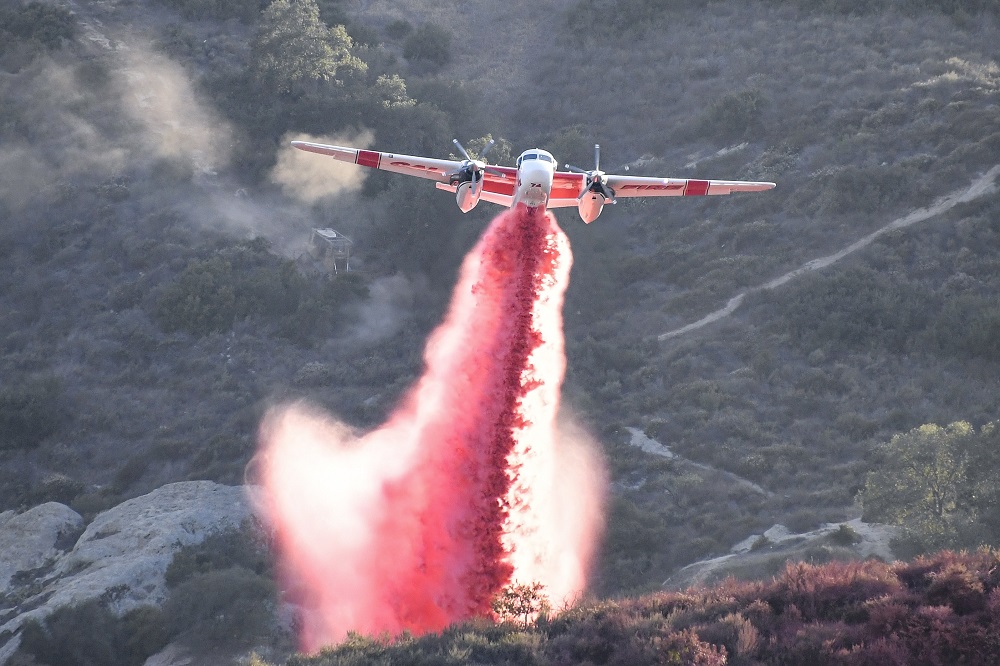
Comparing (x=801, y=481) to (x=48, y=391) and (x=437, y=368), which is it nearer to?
(x=437, y=368)

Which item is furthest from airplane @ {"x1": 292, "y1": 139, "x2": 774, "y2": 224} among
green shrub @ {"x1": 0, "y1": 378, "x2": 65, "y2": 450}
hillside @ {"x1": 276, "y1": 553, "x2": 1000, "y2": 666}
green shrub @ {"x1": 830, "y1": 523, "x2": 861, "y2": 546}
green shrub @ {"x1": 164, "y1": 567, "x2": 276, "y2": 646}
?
green shrub @ {"x1": 0, "y1": 378, "x2": 65, "y2": 450}

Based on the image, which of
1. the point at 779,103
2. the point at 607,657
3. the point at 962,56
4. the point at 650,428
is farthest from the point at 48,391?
the point at 962,56

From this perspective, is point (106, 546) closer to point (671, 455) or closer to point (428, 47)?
point (671, 455)

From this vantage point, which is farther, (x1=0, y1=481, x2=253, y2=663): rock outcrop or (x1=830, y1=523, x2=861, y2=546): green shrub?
(x1=0, y1=481, x2=253, y2=663): rock outcrop

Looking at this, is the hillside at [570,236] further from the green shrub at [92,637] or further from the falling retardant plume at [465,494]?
the green shrub at [92,637]

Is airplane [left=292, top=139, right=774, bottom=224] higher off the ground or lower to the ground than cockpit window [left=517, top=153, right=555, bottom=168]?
higher

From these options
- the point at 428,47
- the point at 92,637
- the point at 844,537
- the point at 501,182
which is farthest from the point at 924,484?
the point at 428,47

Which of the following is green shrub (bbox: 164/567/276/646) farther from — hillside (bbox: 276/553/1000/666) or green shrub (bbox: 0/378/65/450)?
green shrub (bbox: 0/378/65/450)
